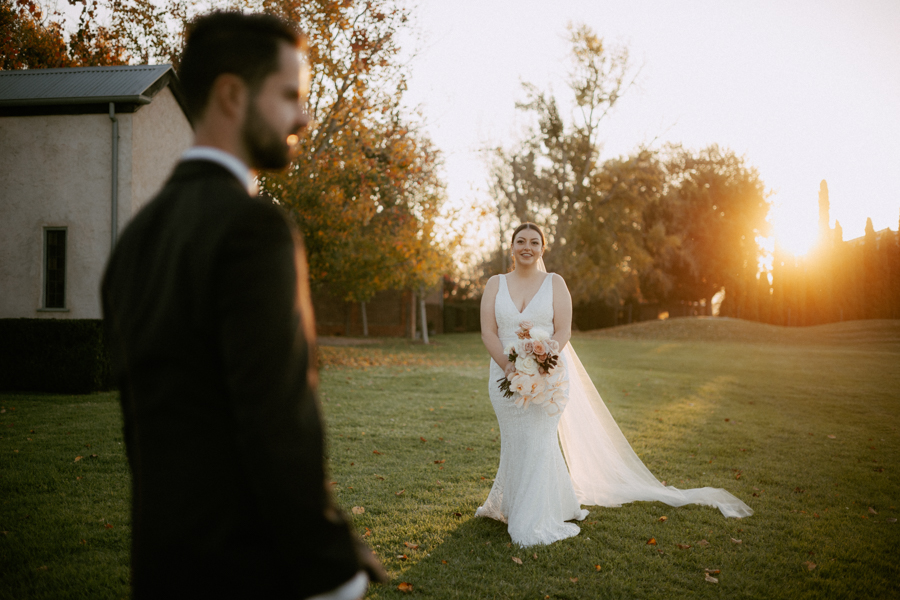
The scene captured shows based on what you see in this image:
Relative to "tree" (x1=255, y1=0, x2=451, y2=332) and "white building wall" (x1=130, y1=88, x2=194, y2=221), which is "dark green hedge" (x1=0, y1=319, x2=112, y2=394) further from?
"tree" (x1=255, y1=0, x2=451, y2=332)

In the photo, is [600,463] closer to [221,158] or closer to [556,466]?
[556,466]

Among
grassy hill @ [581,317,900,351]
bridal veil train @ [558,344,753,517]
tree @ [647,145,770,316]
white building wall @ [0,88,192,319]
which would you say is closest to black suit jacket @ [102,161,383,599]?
bridal veil train @ [558,344,753,517]

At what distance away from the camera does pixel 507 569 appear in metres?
4.49

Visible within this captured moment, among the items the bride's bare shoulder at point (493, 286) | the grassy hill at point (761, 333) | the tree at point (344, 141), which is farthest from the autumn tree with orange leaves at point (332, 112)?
the grassy hill at point (761, 333)

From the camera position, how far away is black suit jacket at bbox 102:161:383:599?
4.32 feet

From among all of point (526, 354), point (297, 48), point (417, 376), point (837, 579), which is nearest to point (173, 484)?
point (297, 48)

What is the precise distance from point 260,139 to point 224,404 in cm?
70

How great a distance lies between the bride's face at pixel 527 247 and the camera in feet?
18.1

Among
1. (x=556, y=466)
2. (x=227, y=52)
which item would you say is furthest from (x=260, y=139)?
(x=556, y=466)

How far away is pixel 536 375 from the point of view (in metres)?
5.06

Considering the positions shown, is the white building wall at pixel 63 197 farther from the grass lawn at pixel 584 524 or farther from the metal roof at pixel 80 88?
the grass lawn at pixel 584 524

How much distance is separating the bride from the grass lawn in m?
0.19

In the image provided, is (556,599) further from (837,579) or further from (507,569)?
(837,579)

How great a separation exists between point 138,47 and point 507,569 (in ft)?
67.6
